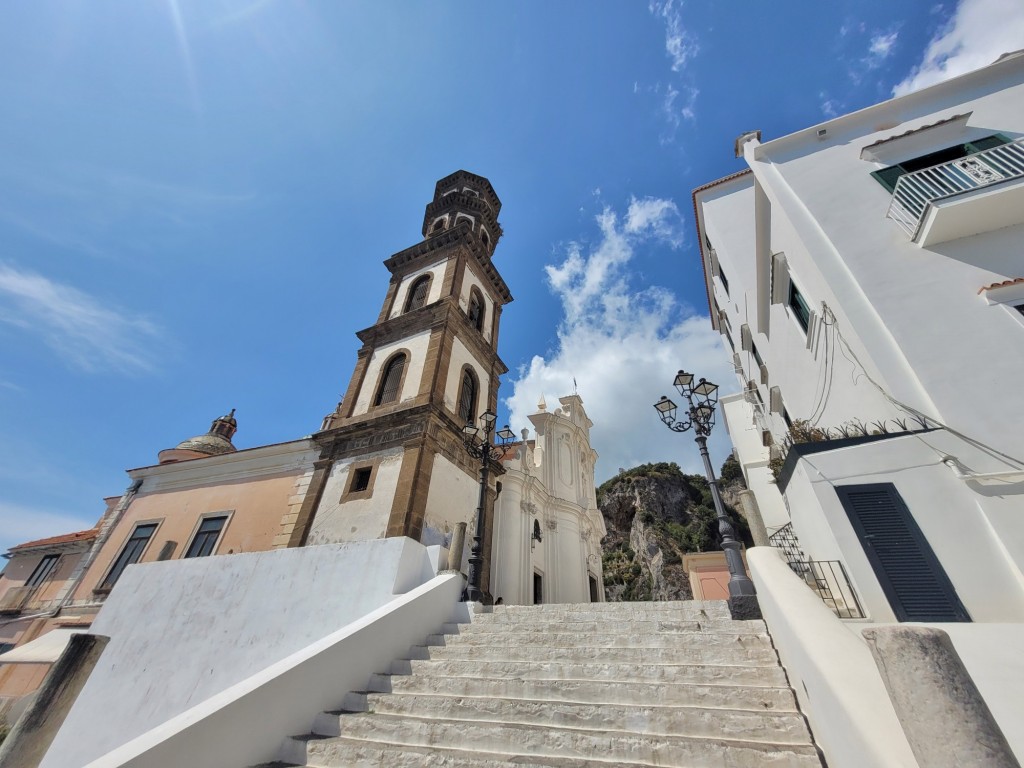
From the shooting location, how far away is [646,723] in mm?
3547

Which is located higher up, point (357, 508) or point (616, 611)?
point (357, 508)

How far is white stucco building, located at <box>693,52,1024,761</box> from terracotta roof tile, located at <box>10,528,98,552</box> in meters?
29.1

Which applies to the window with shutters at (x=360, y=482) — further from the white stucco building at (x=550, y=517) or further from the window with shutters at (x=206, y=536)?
the window with shutters at (x=206, y=536)

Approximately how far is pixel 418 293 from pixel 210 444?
73.6 feet

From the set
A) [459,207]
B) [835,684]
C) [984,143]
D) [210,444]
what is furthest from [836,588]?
[210,444]

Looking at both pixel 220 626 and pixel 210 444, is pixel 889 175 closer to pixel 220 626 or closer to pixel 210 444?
pixel 220 626

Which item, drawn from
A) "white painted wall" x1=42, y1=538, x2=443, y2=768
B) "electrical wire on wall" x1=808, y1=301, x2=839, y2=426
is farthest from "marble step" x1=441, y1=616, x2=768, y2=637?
"electrical wire on wall" x1=808, y1=301, x2=839, y2=426

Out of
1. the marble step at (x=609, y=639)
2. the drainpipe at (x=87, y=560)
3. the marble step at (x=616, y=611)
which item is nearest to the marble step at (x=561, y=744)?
the marble step at (x=609, y=639)

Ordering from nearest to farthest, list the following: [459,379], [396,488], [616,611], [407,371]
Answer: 1. [616,611]
2. [396,488]
3. [407,371]
4. [459,379]

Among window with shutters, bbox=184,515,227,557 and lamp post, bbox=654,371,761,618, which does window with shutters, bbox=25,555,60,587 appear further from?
lamp post, bbox=654,371,761,618

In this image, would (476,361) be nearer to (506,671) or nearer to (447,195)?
(447,195)

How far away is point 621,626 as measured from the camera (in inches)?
217

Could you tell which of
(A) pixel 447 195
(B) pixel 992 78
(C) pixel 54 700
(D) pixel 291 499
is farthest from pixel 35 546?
(B) pixel 992 78

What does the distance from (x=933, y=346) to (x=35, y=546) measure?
34.1 meters
